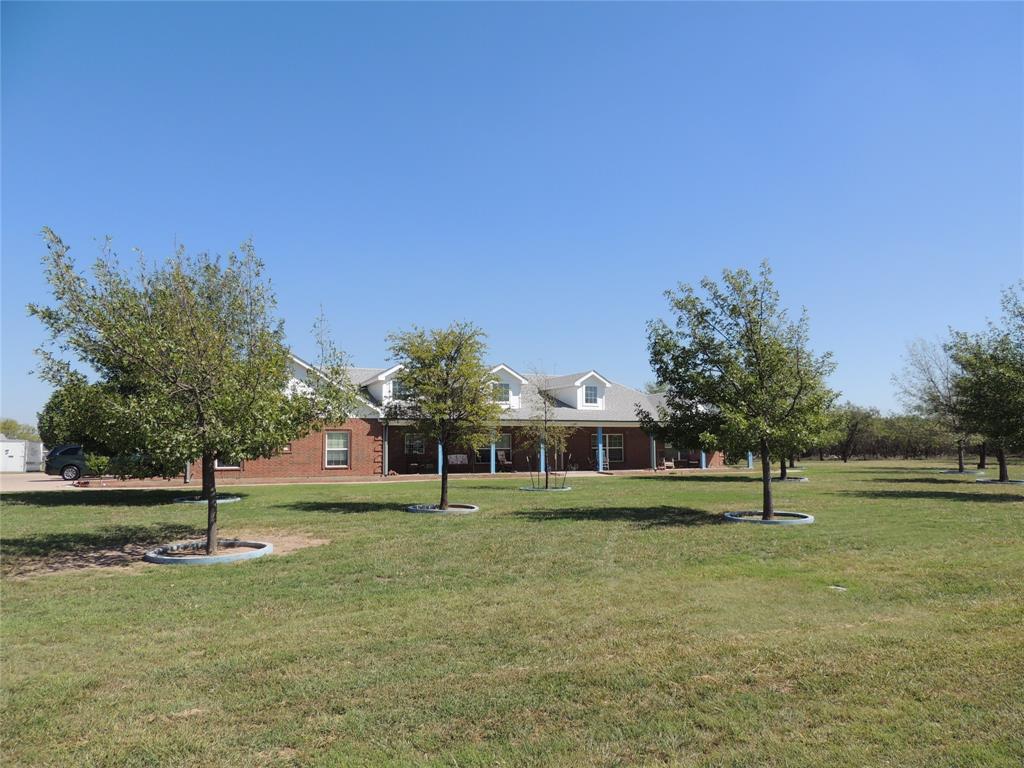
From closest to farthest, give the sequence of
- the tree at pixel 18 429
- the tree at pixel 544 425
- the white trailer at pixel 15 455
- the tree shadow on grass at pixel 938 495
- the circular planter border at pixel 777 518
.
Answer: the circular planter border at pixel 777 518, the tree shadow on grass at pixel 938 495, the tree at pixel 544 425, the white trailer at pixel 15 455, the tree at pixel 18 429

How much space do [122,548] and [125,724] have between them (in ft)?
28.8

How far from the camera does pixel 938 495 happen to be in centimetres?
2114

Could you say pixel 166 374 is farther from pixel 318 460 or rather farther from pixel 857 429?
pixel 857 429

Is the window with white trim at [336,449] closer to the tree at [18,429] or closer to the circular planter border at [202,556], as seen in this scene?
the circular planter border at [202,556]

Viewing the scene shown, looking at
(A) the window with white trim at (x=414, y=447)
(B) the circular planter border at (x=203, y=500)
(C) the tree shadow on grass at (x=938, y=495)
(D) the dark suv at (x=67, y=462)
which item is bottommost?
(C) the tree shadow on grass at (x=938, y=495)

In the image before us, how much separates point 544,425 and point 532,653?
2176cm

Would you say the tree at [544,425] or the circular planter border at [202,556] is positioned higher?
the tree at [544,425]

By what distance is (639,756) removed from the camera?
161 inches

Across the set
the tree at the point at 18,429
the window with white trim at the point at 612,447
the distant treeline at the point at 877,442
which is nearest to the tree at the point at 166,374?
the window with white trim at the point at 612,447

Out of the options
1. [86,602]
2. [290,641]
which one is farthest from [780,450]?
[86,602]

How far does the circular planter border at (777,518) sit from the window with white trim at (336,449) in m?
20.1

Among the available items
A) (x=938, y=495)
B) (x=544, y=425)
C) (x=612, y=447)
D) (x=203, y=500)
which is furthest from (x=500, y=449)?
(x=938, y=495)

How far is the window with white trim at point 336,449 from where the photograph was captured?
31625 millimetres

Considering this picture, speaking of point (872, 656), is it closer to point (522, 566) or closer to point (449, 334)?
point (522, 566)
